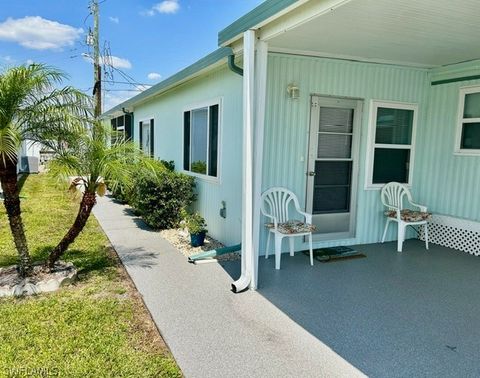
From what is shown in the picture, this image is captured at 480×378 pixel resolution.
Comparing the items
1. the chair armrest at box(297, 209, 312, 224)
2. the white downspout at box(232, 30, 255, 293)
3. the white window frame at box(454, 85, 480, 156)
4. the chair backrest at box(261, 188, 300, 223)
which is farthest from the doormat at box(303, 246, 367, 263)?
the white window frame at box(454, 85, 480, 156)

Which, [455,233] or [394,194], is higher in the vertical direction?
[394,194]

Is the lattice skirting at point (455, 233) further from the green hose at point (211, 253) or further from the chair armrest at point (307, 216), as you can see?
the green hose at point (211, 253)

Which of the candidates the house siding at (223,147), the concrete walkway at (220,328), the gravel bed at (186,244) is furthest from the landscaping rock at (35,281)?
the house siding at (223,147)

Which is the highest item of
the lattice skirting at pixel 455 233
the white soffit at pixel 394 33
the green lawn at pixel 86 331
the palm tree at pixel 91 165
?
the white soffit at pixel 394 33

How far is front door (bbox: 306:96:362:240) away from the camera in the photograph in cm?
537

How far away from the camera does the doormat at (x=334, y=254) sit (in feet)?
16.8

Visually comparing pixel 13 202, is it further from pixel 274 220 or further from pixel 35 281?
pixel 274 220

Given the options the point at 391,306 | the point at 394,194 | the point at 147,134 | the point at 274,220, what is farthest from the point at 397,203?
the point at 147,134

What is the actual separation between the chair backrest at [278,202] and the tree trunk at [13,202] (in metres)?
2.82

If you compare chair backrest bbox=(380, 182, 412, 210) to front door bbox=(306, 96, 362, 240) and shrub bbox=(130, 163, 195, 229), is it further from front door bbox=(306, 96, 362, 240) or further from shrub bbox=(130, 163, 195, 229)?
shrub bbox=(130, 163, 195, 229)

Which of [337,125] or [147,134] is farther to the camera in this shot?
[147,134]

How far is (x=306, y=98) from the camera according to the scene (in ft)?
17.0

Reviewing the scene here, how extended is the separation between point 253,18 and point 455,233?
4.42 m

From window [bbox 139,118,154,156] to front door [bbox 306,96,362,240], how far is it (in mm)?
5517
